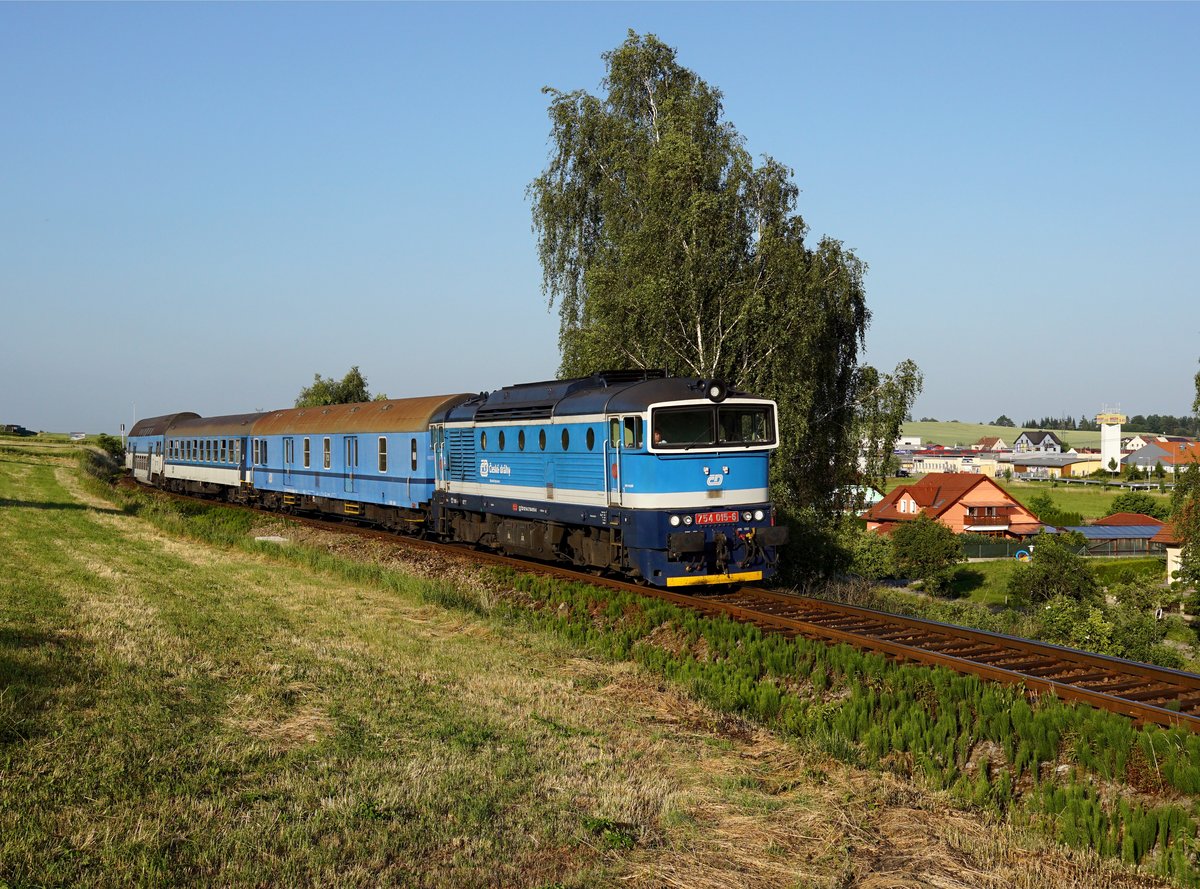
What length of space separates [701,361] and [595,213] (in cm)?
1113

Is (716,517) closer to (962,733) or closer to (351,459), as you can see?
(962,733)

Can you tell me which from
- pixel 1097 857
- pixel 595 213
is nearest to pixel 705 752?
pixel 1097 857

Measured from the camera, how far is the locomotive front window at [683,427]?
58.3 feet

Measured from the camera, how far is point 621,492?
18375 millimetres

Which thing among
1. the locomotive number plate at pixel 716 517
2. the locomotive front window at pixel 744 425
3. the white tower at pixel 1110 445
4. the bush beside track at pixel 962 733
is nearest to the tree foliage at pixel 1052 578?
the locomotive front window at pixel 744 425

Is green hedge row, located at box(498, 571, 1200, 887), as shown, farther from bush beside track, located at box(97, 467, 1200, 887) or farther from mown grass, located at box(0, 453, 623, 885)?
mown grass, located at box(0, 453, 623, 885)

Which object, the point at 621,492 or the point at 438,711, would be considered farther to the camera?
the point at 621,492

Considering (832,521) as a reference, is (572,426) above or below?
above

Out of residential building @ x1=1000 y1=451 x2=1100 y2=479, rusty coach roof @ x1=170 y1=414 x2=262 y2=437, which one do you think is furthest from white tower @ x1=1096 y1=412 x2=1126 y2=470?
rusty coach roof @ x1=170 y1=414 x2=262 y2=437

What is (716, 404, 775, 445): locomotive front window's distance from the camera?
18453 millimetres

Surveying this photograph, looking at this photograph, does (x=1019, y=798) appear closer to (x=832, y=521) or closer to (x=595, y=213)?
(x=832, y=521)

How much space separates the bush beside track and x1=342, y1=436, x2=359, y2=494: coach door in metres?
19.5

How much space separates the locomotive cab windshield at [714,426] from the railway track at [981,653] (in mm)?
2870

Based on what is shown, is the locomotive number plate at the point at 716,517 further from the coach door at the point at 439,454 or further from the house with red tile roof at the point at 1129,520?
the house with red tile roof at the point at 1129,520
